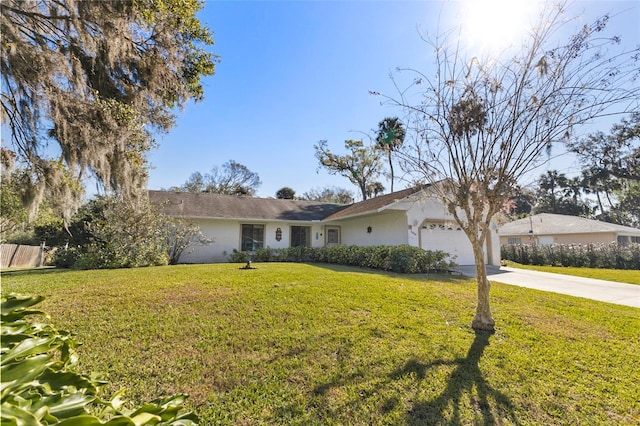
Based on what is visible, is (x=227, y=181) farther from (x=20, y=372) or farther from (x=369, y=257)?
(x=20, y=372)

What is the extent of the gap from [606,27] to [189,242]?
15.1 m

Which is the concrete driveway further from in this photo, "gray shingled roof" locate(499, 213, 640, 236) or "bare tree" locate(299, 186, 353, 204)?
"bare tree" locate(299, 186, 353, 204)

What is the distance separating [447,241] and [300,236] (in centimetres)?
830

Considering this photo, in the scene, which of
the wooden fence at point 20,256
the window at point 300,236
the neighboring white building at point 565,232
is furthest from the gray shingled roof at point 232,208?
the neighboring white building at point 565,232

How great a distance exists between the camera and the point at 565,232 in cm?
2230

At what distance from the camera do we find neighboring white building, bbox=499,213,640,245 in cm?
2100

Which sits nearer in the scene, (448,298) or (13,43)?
(13,43)

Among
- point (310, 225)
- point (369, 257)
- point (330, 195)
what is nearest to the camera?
point (369, 257)

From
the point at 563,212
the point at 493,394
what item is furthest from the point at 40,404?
the point at 563,212

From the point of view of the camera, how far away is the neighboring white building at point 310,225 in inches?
547

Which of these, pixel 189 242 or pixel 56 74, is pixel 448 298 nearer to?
pixel 56 74

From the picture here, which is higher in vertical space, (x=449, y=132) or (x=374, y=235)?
(x=449, y=132)

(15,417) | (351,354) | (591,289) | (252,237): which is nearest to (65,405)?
(15,417)

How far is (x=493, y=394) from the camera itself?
10.2 ft
